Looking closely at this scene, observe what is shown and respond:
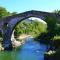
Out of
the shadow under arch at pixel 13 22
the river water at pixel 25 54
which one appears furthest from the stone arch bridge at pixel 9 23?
the river water at pixel 25 54

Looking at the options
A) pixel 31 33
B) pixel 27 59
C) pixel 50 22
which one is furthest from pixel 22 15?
pixel 31 33

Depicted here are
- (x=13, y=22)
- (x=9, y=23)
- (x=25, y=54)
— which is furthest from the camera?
(x=13, y=22)

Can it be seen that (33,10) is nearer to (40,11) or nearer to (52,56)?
(40,11)

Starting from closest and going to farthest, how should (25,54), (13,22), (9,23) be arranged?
(25,54) < (9,23) < (13,22)

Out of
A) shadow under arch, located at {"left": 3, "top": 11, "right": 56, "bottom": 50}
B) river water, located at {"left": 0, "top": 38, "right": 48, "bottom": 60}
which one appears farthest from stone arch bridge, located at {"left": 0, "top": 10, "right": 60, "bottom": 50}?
river water, located at {"left": 0, "top": 38, "right": 48, "bottom": 60}

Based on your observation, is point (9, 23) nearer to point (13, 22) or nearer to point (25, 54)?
point (13, 22)

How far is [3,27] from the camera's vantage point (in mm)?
58844

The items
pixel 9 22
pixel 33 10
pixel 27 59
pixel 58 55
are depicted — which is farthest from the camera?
pixel 9 22

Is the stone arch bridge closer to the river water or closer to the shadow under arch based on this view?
the shadow under arch

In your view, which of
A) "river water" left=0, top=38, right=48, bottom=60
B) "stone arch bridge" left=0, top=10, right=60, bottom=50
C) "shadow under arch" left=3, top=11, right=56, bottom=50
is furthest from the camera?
"stone arch bridge" left=0, top=10, right=60, bottom=50

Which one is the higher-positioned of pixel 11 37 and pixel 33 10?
pixel 33 10

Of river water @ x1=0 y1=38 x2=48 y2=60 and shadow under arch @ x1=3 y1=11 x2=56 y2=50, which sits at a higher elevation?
shadow under arch @ x1=3 y1=11 x2=56 y2=50

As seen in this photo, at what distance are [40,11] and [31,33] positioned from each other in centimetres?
5233

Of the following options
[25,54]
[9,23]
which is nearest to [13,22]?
[9,23]
